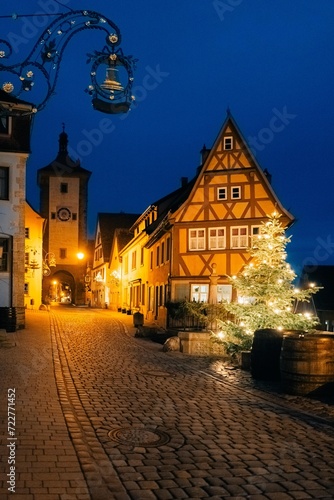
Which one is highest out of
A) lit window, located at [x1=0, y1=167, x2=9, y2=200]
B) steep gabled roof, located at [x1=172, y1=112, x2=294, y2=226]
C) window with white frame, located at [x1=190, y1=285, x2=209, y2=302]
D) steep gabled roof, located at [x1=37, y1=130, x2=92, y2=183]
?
steep gabled roof, located at [x1=37, y1=130, x2=92, y2=183]

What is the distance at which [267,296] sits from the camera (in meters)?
14.8

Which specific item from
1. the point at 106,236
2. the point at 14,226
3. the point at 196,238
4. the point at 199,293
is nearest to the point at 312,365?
the point at 14,226

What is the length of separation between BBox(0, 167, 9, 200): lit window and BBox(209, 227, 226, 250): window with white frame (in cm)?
1131

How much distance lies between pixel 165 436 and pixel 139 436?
33cm

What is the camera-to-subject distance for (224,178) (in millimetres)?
29766

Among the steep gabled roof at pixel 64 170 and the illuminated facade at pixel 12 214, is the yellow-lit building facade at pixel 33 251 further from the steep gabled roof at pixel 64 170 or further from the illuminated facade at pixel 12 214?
the steep gabled roof at pixel 64 170

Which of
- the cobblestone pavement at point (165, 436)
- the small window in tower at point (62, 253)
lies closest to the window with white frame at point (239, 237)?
the cobblestone pavement at point (165, 436)

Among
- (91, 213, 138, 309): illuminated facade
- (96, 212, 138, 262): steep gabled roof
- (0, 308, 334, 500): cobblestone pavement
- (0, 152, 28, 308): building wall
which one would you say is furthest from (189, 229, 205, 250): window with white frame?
(96, 212, 138, 262): steep gabled roof

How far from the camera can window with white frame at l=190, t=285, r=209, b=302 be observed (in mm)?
29375

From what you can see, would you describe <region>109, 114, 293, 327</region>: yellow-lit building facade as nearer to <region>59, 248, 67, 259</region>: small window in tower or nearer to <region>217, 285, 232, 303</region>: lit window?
<region>217, 285, 232, 303</region>: lit window

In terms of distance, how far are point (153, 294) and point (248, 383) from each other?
24027mm

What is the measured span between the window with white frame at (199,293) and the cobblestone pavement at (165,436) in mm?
16538

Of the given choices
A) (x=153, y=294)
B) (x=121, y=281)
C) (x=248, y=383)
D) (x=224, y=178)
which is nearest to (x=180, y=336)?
(x=248, y=383)

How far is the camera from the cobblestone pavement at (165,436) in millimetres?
5141
